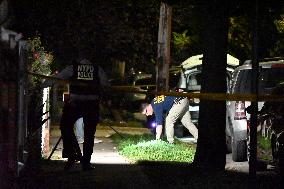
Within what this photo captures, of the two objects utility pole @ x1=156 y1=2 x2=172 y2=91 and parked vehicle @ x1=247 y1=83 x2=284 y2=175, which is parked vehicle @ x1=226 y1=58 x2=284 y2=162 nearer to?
parked vehicle @ x1=247 y1=83 x2=284 y2=175

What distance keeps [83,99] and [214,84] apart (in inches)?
70.6

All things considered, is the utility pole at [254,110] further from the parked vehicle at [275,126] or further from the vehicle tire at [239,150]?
the vehicle tire at [239,150]

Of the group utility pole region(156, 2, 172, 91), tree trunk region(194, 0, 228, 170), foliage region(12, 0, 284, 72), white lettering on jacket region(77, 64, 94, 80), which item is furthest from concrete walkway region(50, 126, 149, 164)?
foliage region(12, 0, 284, 72)

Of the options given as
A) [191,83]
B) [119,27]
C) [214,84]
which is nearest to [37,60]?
[214,84]

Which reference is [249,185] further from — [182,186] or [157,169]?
[157,169]

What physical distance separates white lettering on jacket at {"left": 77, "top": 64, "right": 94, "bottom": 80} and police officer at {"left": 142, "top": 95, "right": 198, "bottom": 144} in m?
4.76

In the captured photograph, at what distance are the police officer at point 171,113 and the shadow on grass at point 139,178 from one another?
4.03 metres

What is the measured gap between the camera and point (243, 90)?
10.7 metres

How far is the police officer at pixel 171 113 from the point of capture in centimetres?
1372

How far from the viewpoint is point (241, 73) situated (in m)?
10.8

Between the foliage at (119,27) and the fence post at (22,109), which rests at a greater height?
the foliage at (119,27)

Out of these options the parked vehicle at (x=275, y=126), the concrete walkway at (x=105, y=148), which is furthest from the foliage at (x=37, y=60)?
the parked vehicle at (x=275, y=126)

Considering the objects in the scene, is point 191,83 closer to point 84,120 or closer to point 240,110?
point 240,110

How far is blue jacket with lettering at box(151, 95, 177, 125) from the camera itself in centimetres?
1391
